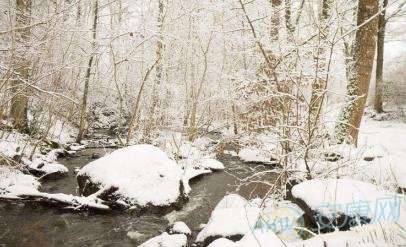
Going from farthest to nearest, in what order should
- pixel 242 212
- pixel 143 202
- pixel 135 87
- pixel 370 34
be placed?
pixel 135 87, pixel 143 202, pixel 370 34, pixel 242 212

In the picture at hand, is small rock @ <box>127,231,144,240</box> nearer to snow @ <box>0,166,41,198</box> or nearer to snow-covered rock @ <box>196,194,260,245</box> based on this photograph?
snow-covered rock @ <box>196,194,260,245</box>

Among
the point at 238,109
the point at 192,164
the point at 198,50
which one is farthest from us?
the point at 198,50

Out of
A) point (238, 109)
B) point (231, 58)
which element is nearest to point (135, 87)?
point (231, 58)

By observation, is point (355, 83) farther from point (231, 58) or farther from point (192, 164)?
point (231, 58)

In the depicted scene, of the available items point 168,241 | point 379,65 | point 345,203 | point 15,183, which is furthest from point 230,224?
point 379,65

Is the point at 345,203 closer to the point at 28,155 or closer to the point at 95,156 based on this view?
the point at 28,155

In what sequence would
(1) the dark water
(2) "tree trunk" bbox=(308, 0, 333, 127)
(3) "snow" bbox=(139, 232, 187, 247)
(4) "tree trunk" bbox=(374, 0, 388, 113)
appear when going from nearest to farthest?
1. (2) "tree trunk" bbox=(308, 0, 333, 127)
2. (3) "snow" bbox=(139, 232, 187, 247)
3. (1) the dark water
4. (4) "tree trunk" bbox=(374, 0, 388, 113)

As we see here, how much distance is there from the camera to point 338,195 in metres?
3.96

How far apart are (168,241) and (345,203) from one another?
264cm

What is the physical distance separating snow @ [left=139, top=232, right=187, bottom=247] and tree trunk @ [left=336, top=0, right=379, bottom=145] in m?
3.36

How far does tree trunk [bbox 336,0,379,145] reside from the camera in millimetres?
6109

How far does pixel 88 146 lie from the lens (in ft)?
43.8

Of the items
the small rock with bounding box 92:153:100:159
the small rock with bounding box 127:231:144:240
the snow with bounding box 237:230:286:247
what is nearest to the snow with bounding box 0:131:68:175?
the small rock with bounding box 92:153:100:159

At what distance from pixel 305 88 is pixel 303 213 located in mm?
3992
